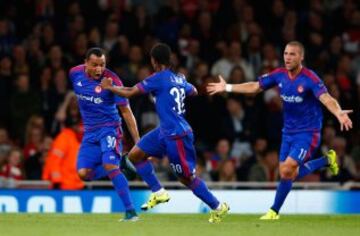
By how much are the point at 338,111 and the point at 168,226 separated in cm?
236

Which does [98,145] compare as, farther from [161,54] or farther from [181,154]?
[161,54]

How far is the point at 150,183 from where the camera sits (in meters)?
14.6

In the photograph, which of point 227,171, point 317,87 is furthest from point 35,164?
point 317,87

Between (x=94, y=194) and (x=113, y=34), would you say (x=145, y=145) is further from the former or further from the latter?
(x=113, y=34)

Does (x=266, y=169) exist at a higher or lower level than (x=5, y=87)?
lower

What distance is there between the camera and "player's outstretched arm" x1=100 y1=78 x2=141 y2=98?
540 inches

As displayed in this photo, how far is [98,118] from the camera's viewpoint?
48.6 feet

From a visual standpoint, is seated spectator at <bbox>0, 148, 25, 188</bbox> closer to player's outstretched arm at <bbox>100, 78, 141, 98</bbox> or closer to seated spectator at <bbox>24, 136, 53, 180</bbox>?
seated spectator at <bbox>24, 136, 53, 180</bbox>

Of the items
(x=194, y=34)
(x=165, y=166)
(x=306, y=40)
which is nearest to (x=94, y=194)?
(x=165, y=166)

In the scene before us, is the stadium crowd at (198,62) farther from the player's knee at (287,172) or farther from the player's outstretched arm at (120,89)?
the player's outstretched arm at (120,89)

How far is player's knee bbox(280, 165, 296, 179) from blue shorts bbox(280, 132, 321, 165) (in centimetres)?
13

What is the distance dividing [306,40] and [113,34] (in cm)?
381

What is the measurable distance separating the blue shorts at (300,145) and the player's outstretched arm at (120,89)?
2.26m

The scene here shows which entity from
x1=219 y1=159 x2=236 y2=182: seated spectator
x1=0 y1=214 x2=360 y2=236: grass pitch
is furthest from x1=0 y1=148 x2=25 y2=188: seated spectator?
x1=0 y1=214 x2=360 y2=236: grass pitch
